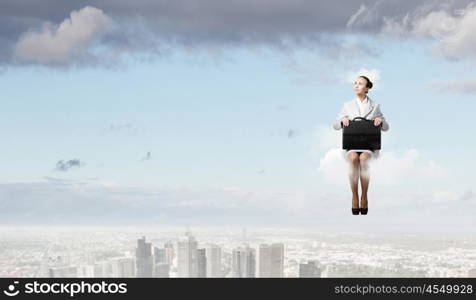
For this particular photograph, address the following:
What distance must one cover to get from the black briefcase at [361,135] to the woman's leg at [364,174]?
0.40 feet

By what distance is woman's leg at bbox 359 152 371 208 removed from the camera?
1045cm

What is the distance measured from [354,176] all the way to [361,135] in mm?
549

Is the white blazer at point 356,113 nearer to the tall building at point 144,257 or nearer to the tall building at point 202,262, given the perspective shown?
the tall building at point 202,262

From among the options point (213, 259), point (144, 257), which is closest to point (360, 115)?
point (213, 259)

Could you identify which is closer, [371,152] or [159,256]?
[371,152]

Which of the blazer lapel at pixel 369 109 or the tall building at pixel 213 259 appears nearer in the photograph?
the blazer lapel at pixel 369 109

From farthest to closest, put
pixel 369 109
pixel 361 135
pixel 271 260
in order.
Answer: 1. pixel 271 260
2. pixel 369 109
3. pixel 361 135

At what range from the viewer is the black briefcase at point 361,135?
10.3 m

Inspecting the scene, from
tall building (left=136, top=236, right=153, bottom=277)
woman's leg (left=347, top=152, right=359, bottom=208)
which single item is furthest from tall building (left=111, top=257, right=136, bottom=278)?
woman's leg (left=347, top=152, right=359, bottom=208)

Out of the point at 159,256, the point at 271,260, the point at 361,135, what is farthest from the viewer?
the point at 159,256

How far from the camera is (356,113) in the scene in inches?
411

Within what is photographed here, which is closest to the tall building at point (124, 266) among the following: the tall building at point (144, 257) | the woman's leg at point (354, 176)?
the tall building at point (144, 257)

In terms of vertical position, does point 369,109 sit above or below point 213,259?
above

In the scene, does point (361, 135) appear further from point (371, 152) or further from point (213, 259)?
point (213, 259)
